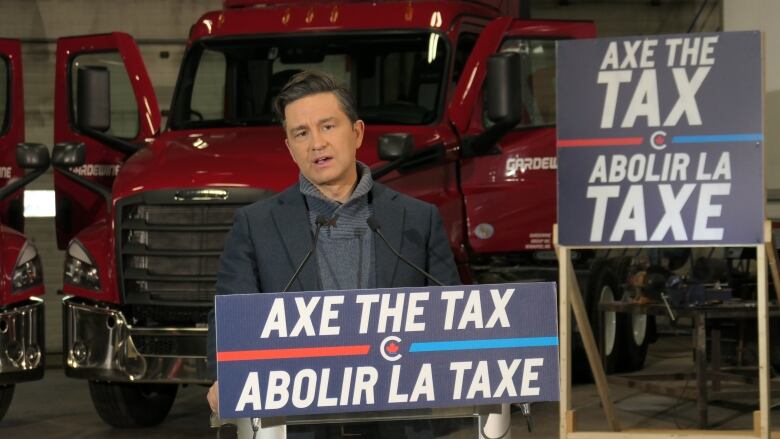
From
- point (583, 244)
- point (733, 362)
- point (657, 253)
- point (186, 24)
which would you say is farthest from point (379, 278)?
point (186, 24)

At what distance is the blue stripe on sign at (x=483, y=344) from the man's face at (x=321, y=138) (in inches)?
22.2

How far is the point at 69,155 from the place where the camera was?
853 cm

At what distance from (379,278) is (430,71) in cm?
574

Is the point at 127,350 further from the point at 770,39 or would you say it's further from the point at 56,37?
the point at 56,37

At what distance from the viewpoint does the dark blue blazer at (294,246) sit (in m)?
3.34

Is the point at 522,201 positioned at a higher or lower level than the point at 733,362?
higher

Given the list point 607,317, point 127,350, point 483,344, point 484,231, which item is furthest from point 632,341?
point 483,344

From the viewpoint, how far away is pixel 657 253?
14.7m

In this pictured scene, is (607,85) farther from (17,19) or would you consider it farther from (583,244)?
(17,19)

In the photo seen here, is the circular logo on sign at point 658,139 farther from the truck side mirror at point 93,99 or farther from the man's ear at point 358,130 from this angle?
the man's ear at point 358,130

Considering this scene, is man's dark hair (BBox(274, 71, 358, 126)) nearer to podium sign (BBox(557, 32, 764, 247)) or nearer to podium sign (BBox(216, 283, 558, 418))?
podium sign (BBox(216, 283, 558, 418))

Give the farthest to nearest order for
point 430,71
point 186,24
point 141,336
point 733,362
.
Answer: point 186,24, point 733,362, point 430,71, point 141,336

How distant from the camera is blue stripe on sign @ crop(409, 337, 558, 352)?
293cm

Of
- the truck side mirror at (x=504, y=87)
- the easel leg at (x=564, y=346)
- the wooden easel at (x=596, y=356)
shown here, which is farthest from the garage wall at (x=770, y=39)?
the easel leg at (x=564, y=346)
